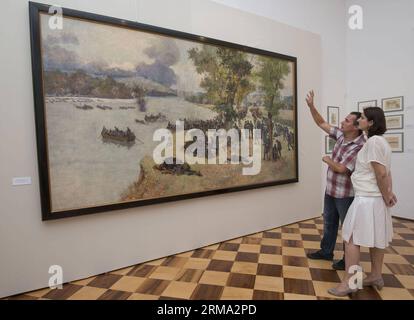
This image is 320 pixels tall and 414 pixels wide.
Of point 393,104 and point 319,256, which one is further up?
point 393,104

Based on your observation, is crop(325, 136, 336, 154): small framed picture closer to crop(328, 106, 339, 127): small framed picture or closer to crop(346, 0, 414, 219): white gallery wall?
crop(328, 106, 339, 127): small framed picture

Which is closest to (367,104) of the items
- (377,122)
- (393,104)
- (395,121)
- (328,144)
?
(393,104)

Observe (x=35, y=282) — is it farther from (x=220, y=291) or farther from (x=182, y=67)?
(x=182, y=67)

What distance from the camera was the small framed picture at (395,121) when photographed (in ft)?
16.2

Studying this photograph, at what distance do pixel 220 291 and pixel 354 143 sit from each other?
82.7 inches

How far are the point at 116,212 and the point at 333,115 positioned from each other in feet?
15.0

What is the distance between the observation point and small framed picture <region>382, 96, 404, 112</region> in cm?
491

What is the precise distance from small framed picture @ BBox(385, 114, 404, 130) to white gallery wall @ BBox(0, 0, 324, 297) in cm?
168

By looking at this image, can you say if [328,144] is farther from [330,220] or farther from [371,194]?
[371,194]

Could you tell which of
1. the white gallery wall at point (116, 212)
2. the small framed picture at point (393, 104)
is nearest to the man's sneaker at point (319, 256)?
the white gallery wall at point (116, 212)

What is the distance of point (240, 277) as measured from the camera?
2.92 m

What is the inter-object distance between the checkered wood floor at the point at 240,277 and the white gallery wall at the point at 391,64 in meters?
1.57

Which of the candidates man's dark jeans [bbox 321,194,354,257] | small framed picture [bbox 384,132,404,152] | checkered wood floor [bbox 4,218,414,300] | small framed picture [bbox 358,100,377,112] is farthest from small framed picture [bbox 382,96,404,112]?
man's dark jeans [bbox 321,194,354,257]
